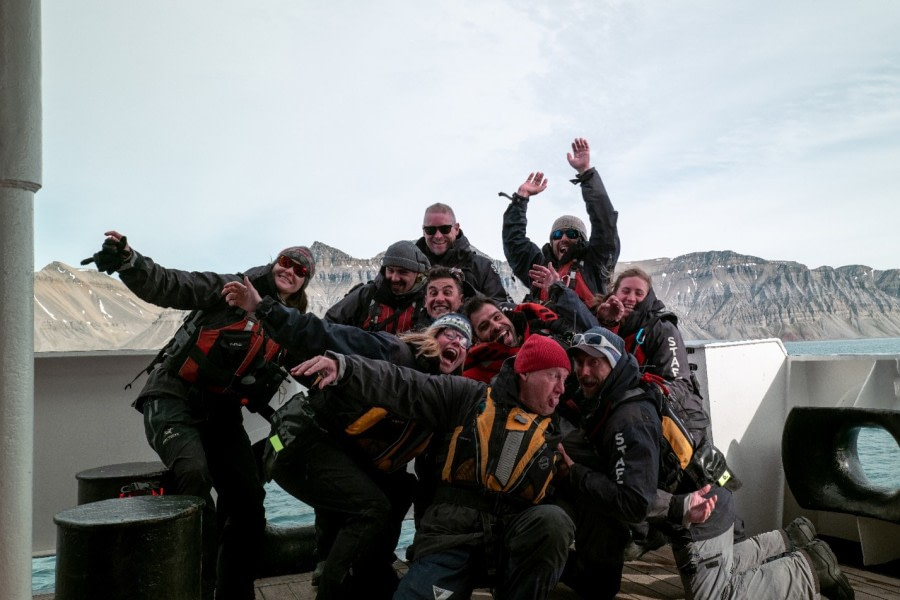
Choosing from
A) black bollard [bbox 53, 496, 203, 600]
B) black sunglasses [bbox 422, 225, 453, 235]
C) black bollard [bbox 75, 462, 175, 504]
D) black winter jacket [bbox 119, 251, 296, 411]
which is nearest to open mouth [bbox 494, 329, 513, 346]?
black sunglasses [bbox 422, 225, 453, 235]

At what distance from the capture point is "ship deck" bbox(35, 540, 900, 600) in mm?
4199

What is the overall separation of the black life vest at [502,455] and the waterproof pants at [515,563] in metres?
0.13

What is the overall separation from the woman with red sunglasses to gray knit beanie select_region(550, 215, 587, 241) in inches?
74.4

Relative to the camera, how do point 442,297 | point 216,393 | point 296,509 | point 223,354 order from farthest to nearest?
point 296,509 → point 442,297 → point 216,393 → point 223,354

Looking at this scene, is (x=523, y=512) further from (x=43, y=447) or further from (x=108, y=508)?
(x=43, y=447)

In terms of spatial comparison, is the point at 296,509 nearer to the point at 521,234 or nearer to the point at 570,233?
the point at 521,234

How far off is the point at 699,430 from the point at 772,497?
194 centimetres

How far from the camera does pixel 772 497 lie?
5.50 m

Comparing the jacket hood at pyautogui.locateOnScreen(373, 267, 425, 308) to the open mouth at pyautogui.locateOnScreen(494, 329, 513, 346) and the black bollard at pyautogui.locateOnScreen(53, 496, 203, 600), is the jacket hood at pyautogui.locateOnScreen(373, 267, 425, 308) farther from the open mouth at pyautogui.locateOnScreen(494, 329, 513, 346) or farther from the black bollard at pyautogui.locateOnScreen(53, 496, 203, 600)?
the black bollard at pyautogui.locateOnScreen(53, 496, 203, 600)

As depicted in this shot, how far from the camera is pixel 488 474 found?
3.14 metres

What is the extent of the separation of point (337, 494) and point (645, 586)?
7.30 ft

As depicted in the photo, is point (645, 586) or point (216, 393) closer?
point (216, 393)

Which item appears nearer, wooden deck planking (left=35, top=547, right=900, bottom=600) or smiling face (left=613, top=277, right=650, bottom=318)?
wooden deck planking (left=35, top=547, right=900, bottom=600)

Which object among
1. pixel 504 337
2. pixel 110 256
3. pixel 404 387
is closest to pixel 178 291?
pixel 110 256
